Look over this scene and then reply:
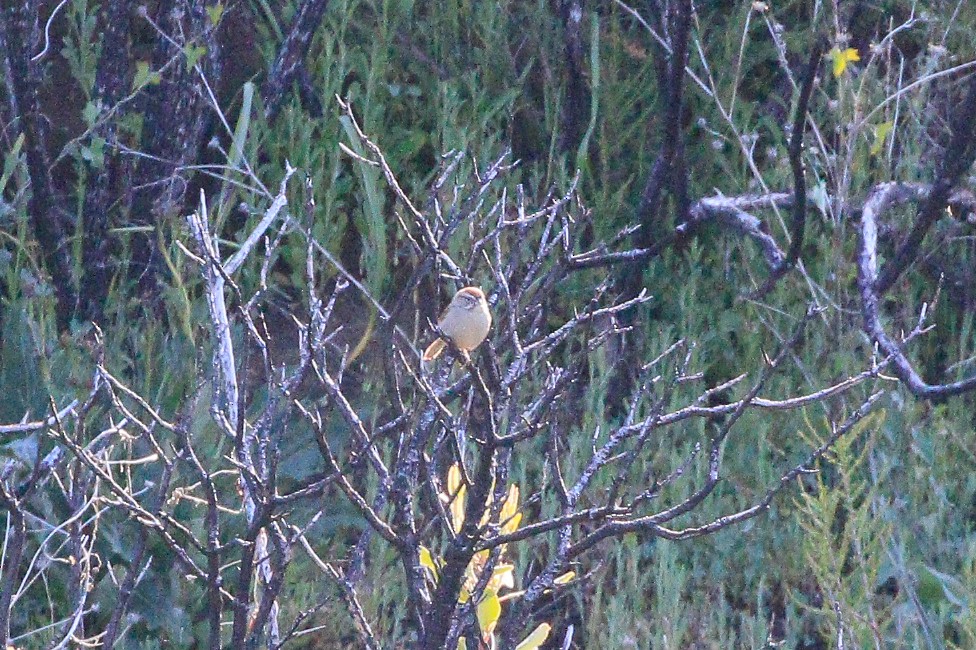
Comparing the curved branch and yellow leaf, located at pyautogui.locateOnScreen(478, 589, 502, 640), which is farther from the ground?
yellow leaf, located at pyautogui.locateOnScreen(478, 589, 502, 640)

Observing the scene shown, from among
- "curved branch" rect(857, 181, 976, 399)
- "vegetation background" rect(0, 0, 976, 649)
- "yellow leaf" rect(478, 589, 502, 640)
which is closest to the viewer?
"yellow leaf" rect(478, 589, 502, 640)

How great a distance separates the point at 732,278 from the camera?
503cm

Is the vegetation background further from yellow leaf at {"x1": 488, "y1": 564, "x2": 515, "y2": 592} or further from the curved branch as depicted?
yellow leaf at {"x1": 488, "y1": 564, "x2": 515, "y2": 592}

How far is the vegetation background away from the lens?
149 inches

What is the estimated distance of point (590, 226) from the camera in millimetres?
5203

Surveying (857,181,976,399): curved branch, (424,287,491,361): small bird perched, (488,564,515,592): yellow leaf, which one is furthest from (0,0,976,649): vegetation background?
(488,564,515,592): yellow leaf

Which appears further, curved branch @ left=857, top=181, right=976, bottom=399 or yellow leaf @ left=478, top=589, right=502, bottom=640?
curved branch @ left=857, top=181, right=976, bottom=399

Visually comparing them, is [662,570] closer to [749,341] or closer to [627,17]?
[749,341]

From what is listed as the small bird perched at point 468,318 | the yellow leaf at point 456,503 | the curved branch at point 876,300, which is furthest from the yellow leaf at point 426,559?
the curved branch at point 876,300

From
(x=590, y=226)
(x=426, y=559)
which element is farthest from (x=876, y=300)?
(x=426, y=559)

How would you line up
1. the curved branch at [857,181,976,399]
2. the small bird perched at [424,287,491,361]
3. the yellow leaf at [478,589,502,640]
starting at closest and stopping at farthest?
1. the yellow leaf at [478,589,502,640]
2. the small bird perched at [424,287,491,361]
3. the curved branch at [857,181,976,399]

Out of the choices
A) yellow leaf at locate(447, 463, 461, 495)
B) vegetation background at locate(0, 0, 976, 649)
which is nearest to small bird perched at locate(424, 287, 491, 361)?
vegetation background at locate(0, 0, 976, 649)

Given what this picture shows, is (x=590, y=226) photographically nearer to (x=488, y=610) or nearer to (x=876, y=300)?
(x=876, y=300)

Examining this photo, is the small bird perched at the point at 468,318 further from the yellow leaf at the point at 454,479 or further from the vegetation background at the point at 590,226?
the yellow leaf at the point at 454,479
